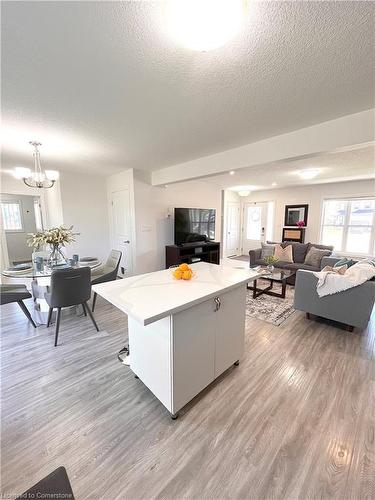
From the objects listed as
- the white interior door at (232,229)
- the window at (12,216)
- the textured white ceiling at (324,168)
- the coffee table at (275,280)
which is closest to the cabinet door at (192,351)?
the coffee table at (275,280)

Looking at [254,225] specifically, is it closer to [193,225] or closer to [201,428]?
[193,225]

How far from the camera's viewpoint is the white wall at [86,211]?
180 inches

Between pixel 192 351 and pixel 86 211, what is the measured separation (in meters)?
4.49

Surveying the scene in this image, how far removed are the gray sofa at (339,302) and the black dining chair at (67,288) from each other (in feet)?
9.47

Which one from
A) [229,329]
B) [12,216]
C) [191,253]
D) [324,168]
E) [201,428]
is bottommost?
[201,428]

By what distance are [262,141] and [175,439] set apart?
3301mm

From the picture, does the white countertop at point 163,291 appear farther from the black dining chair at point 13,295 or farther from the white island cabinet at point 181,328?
the black dining chair at point 13,295

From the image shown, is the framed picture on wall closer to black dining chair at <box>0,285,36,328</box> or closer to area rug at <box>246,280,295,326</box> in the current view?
area rug at <box>246,280,295,326</box>

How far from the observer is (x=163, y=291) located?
160 cm

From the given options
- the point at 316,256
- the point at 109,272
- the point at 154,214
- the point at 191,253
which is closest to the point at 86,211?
the point at 154,214

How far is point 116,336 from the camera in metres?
2.61

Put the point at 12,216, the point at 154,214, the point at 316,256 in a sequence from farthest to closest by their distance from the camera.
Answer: the point at 12,216
the point at 154,214
the point at 316,256

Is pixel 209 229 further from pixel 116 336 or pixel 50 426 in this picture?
pixel 50 426

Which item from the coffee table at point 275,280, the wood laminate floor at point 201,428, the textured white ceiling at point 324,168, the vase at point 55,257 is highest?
the textured white ceiling at point 324,168
